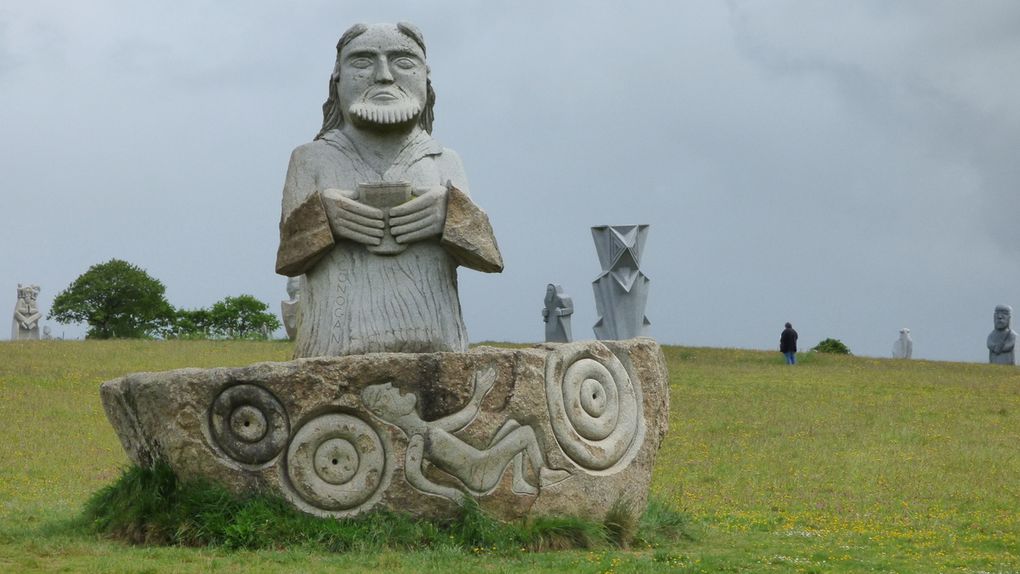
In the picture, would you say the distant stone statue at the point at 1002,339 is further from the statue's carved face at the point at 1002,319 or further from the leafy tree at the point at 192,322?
the leafy tree at the point at 192,322

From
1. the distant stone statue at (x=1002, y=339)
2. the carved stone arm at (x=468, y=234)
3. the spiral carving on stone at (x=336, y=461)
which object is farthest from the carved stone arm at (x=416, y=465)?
the distant stone statue at (x=1002, y=339)

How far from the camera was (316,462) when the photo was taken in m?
8.34

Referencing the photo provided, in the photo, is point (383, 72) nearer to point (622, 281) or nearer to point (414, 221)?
point (414, 221)

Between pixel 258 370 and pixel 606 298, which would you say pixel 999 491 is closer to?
pixel 258 370

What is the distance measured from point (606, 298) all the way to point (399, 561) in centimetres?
1893

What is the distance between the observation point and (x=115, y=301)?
42.6 meters

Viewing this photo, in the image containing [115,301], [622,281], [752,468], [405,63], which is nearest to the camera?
[405,63]

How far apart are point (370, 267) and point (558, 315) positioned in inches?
905

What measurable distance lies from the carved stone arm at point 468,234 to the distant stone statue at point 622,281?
16813 mm

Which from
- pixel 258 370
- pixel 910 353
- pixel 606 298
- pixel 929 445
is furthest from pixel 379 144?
pixel 910 353

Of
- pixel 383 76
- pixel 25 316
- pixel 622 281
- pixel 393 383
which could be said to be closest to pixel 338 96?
pixel 383 76

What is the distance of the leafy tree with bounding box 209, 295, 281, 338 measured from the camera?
43.2 m

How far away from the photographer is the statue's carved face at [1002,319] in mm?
36125

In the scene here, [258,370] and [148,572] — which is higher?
[258,370]
